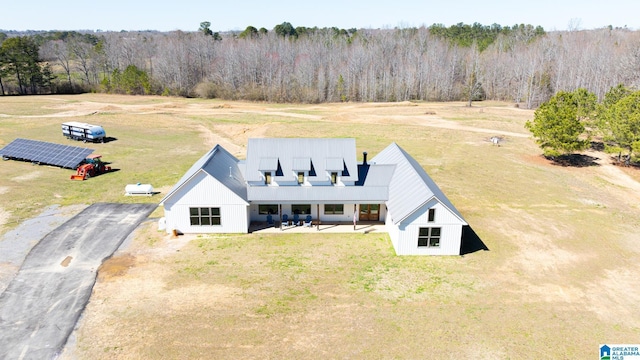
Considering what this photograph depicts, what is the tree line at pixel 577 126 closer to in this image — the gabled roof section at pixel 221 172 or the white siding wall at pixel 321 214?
the white siding wall at pixel 321 214

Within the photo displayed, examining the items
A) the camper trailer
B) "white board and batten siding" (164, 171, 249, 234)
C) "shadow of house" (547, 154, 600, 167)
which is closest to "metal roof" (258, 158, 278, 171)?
"white board and batten siding" (164, 171, 249, 234)

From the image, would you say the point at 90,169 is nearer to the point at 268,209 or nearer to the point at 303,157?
the point at 268,209

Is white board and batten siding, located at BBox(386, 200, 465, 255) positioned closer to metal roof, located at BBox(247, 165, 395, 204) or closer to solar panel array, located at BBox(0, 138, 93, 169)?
metal roof, located at BBox(247, 165, 395, 204)

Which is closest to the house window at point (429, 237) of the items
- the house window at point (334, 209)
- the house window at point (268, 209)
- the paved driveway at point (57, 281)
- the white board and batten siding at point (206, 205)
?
the house window at point (334, 209)

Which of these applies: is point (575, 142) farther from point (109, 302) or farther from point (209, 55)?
point (209, 55)

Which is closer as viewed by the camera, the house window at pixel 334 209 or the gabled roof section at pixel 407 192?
the gabled roof section at pixel 407 192

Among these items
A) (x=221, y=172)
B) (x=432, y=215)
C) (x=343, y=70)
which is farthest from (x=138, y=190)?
(x=343, y=70)
